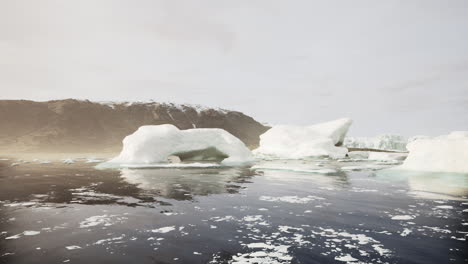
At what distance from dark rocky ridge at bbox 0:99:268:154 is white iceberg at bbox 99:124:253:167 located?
82509mm

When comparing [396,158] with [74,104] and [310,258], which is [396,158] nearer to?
[310,258]

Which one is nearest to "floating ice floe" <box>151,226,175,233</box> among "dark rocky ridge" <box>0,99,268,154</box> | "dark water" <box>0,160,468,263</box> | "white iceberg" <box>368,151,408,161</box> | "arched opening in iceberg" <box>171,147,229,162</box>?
"dark water" <box>0,160,468,263</box>

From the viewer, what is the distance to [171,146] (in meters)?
28.0

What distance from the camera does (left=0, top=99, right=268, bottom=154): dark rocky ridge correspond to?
119 metres

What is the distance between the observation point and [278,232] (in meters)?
5.73

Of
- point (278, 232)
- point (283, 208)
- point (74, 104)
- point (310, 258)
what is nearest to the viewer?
point (310, 258)

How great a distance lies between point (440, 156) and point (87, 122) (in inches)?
6176

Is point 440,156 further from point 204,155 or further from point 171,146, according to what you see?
point 204,155

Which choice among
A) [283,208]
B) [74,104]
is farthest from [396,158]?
[74,104]

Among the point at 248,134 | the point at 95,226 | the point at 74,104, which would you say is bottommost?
the point at 95,226

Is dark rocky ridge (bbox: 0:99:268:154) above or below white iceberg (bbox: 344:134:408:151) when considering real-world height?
above

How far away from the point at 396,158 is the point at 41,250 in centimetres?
4365

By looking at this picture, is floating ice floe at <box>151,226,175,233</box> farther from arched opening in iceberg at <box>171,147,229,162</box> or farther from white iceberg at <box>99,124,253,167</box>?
arched opening in iceberg at <box>171,147,229,162</box>

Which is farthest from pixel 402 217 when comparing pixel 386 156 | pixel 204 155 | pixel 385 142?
pixel 385 142
